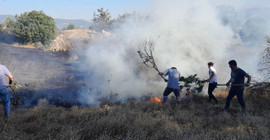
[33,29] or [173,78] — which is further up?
[33,29]

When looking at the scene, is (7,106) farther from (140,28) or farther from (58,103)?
(140,28)

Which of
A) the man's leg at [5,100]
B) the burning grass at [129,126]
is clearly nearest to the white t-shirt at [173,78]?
the burning grass at [129,126]

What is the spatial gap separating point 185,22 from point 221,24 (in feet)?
7.67

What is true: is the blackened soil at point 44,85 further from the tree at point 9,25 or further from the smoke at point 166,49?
the tree at point 9,25

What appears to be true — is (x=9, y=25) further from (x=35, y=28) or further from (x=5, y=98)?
(x=5, y=98)

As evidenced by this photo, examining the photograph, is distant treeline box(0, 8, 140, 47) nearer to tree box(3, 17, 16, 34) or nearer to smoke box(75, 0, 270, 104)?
tree box(3, 17, 16, 34)

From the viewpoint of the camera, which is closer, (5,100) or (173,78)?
(5,100)

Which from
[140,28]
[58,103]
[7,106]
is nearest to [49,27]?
[140,28]

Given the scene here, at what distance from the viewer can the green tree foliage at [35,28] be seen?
2588cm

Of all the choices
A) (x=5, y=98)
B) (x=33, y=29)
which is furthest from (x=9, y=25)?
(x=5, y=98)

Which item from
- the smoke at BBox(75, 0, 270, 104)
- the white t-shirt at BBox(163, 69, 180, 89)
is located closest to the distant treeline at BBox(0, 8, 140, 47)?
the smoke at BBox(75, 0, 270, 104)

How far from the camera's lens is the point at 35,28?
26.0m

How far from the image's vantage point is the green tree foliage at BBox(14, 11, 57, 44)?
25878 mm

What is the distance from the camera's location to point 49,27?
2725 cm
